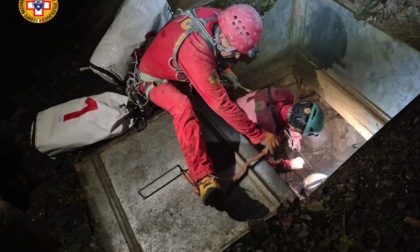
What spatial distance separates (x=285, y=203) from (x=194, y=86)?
1640 millimetres

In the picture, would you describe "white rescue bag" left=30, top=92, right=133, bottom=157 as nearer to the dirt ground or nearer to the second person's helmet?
the dirt ground

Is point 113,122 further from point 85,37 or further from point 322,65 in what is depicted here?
point 322,65

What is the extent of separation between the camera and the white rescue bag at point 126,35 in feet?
13.2

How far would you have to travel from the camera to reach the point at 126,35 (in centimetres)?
406

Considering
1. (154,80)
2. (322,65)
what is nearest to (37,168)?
(154,80)

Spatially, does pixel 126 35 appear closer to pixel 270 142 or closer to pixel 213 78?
pixel 213 78


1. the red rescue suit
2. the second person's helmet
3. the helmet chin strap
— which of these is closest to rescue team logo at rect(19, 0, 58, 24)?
the red rescue suit

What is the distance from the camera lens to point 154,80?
→ 4.14 meters

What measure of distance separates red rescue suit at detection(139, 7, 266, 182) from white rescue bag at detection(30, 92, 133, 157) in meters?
0.62

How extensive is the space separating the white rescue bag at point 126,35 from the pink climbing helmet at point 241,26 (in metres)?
1.23

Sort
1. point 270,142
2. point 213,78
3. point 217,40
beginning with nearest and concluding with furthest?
point 213,78
point 217,40
point 270,142

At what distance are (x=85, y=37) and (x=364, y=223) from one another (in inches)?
207

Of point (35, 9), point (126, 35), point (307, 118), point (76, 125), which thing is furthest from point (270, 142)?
point (35, 9)

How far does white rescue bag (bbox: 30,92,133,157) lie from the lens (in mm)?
3932
